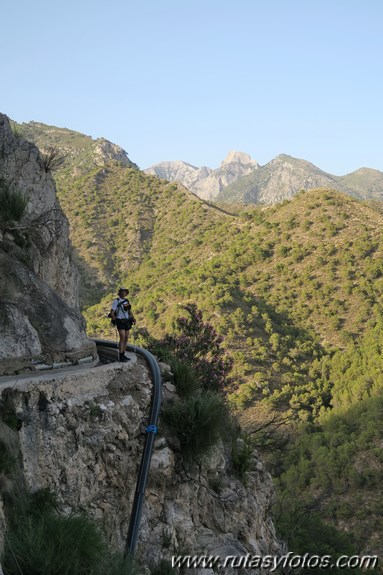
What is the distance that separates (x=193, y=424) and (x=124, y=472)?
1.57 metres

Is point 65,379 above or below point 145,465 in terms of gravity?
above

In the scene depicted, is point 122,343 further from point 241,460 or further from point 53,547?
point 53,547

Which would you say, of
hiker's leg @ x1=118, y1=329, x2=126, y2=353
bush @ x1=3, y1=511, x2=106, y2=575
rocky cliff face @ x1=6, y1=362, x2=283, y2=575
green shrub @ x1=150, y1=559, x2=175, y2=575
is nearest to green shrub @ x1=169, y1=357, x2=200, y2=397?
rocky cliff face @ x1=6, y1=362, x2=283, y2=575

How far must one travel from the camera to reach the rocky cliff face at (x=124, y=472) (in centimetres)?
773

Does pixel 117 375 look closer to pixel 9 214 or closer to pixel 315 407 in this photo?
pixel 9 214

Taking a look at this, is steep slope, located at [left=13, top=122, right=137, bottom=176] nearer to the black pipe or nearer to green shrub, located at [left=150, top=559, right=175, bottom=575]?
the black pipe

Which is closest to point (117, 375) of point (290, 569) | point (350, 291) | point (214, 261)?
point (290, 569)

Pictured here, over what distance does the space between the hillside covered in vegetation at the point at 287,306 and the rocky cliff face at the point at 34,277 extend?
5.41 metres

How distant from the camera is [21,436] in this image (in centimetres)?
731

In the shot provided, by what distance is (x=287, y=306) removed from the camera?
150 feet

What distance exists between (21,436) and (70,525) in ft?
5.58

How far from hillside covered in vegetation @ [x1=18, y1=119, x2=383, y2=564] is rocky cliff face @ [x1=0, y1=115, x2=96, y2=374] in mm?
5411

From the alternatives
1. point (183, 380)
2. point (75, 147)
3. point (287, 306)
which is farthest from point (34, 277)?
point (75, 147)

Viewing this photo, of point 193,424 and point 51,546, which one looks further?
point 193,424
